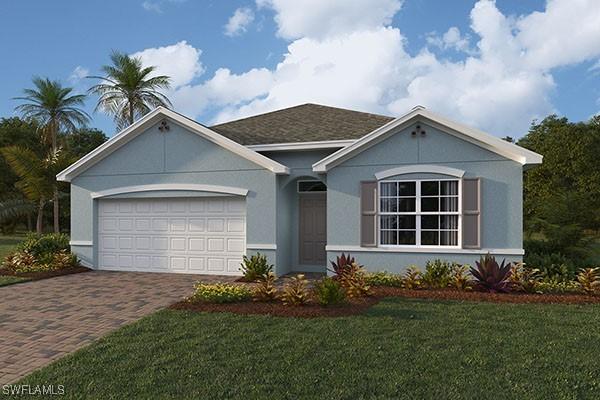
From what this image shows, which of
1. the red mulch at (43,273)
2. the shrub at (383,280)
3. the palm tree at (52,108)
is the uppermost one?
the palm tree at (52,108)

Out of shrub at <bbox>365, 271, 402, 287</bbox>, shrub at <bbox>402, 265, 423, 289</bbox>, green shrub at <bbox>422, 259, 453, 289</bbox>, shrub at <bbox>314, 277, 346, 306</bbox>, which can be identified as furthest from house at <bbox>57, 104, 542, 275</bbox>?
shrub at <bbox>314, 277, 346, 306</bbox>

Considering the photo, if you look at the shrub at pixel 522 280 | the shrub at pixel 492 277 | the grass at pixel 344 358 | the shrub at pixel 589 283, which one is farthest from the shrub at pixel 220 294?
the shrub at pixel 589 283

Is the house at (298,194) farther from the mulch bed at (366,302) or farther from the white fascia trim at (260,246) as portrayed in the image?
the mulch bed at (366,302)

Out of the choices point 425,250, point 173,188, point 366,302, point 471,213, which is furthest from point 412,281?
point 173,188

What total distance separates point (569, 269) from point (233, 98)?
40.4 ft

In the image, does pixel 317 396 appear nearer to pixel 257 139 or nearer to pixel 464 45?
pixel 257 139

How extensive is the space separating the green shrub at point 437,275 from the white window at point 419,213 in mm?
878

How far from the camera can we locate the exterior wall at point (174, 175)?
1139cm

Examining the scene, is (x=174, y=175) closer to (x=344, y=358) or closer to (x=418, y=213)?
(x=418, y=213)

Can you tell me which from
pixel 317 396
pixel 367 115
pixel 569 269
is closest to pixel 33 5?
pixel 367 115

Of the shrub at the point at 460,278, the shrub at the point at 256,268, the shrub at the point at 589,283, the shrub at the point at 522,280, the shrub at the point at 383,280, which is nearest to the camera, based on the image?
the shrub at the point at 589,283

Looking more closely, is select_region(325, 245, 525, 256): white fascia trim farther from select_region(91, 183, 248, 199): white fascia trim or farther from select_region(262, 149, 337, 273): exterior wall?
select_region(91, 183, 248, 199): white fascia trim

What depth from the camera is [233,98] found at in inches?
618

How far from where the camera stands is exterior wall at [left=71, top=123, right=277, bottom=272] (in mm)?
11391
